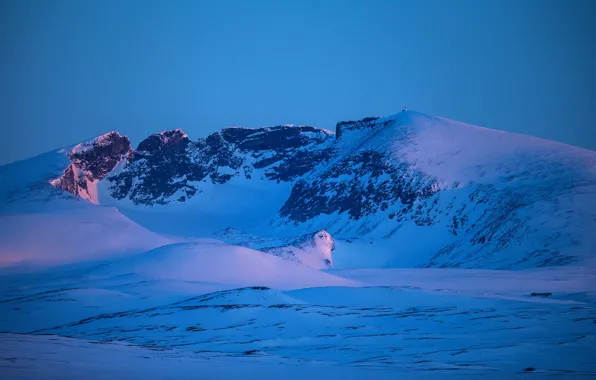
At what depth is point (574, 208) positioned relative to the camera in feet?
289

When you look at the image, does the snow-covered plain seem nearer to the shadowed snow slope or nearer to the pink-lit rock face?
the shadowed snow slope

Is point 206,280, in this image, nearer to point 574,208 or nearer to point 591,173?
point 574,208

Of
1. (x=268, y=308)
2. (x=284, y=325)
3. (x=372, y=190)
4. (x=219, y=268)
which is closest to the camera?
(x=284, y=325)

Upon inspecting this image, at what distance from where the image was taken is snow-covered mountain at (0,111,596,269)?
8919 cm

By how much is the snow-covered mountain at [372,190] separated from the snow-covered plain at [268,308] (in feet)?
4.62

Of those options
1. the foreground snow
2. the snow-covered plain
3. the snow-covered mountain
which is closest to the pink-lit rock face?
the snow-covered mountain

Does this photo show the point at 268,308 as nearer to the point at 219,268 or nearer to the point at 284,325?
the point at 284,325

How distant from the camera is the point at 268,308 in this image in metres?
39.7

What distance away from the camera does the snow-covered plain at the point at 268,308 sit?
2109 cm

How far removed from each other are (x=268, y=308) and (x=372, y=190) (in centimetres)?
8379

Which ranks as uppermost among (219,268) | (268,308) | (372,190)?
(372,190)

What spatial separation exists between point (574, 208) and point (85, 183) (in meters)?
111

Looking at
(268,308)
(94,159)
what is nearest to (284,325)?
(268,308)

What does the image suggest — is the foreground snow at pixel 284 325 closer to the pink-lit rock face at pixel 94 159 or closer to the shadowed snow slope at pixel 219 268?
the shadowed snow slope at pixel 219 268
